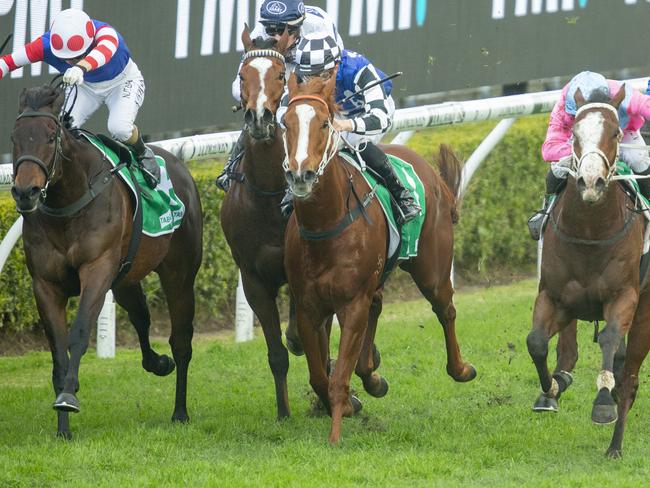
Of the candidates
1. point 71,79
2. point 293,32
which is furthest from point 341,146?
point 71,79

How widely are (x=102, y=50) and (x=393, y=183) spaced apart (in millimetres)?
1674

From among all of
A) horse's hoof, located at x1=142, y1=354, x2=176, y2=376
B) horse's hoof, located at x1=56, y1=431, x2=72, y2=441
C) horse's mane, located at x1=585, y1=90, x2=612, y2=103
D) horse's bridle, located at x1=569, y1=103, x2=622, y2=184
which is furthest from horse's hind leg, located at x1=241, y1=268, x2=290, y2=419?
horse's mane, located at x1=585, y1=90, x2=612, y2=103

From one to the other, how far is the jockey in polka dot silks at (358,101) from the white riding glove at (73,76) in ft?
3.38

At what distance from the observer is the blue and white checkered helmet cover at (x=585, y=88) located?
6797 mm

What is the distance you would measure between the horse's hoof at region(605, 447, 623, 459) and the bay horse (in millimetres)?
10

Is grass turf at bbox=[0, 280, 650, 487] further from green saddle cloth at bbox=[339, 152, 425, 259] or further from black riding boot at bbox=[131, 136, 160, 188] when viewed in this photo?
black riding boot at bbox=[131, 136, 160, 188]

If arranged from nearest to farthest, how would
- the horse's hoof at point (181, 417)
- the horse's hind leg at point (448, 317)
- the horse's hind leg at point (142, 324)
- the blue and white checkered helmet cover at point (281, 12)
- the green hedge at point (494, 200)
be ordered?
the blue and white checkered helmet cover at point (281, 12), the horse's hoof at point (181, 417), the horse's hind leg at point (448, 317), the horse's hind leg at point (142, 324), the green hedge at point (494, 200)

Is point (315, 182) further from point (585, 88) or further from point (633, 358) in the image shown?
point (633, 358)

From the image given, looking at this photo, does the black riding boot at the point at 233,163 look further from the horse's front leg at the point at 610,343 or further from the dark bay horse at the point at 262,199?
the horse's front leg at the point at 610,343

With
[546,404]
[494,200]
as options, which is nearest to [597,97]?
[546,404]

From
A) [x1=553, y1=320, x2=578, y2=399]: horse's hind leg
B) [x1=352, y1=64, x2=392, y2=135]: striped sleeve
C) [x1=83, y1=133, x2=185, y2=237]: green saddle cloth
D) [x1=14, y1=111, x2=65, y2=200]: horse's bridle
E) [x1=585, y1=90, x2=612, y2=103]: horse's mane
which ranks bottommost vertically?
[x1=553, y1=320, x2=578, y2=399]: horse's hind leg

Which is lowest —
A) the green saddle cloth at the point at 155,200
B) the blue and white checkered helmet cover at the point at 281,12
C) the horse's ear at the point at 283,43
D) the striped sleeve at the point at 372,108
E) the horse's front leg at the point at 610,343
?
the horse's front leg at the point at 610,343

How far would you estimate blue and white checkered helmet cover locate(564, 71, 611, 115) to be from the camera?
6.80 m

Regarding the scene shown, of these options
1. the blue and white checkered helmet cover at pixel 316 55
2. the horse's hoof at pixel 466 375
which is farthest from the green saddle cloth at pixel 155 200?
the horse's hoof at pixel 466 375
